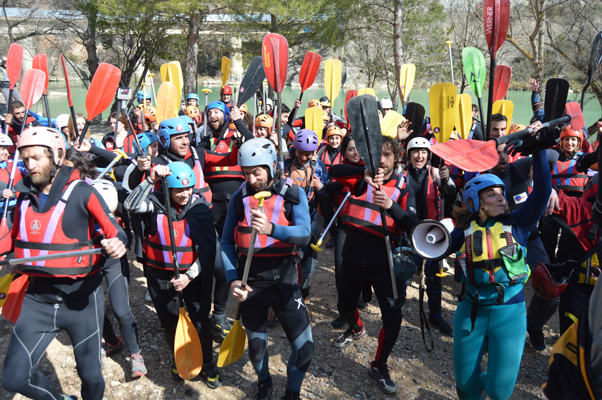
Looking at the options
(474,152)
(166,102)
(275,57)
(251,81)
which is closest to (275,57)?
(275,57)

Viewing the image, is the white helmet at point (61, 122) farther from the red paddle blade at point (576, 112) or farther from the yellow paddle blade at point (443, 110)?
the red paddle blade at point (576, 112)

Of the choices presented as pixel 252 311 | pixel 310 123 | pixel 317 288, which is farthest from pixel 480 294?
pixel 310 123

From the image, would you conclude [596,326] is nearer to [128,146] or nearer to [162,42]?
[128,146]

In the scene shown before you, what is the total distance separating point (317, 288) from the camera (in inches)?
209

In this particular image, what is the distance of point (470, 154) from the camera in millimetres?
2064

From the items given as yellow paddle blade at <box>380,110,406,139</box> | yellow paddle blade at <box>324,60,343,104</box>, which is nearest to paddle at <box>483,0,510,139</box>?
yellow paddle blade at <box>380,110,406,139</box>

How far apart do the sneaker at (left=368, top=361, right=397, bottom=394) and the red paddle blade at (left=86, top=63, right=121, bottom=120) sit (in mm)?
3712

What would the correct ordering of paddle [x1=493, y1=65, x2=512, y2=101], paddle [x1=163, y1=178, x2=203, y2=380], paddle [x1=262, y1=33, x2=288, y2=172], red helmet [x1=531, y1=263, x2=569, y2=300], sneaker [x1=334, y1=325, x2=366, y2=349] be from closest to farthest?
red helmet [x1=531, y1=263, x2=569, y2=300] → paddle [x1=163, y1=178, x2=203, y2=380] → paddle [x1=262, y1=33, x2=288, y2=172] → sneaker [x1=334, y1=325, x2=366, y2=349] → paddle [x1=493, y1=65, x2=512, y2=101]

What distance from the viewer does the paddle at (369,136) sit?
309 centimetres

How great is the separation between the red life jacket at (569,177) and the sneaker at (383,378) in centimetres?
287

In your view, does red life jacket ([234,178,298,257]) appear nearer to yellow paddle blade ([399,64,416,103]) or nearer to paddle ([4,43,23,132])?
paddle ([4,43,23,132])

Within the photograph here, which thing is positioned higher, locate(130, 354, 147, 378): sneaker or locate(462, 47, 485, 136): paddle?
locate(462, 47, 485, 136): paddle

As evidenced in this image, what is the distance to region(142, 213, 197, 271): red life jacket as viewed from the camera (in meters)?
3.15

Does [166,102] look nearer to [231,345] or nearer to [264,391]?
[231,345]
